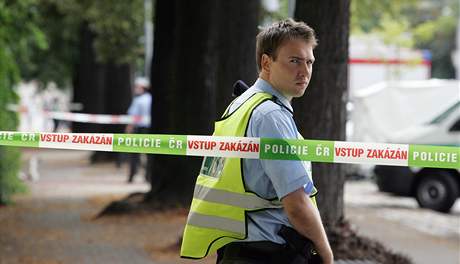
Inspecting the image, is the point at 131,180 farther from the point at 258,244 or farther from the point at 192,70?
the point at 258,244

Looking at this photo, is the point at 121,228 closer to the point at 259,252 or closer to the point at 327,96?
the point at 327,96

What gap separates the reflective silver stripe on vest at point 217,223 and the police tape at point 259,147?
0.84 ft

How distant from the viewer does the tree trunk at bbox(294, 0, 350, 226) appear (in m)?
8.90

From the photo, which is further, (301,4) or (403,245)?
(403,245)

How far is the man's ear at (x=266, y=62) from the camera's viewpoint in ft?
13.0

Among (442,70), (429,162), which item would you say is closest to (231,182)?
(429,162)

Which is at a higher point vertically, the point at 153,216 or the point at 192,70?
the point at 192,70

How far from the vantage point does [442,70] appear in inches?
3196

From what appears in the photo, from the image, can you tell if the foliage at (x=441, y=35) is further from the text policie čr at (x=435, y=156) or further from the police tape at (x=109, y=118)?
the text policie čr at (x=435, y=156)

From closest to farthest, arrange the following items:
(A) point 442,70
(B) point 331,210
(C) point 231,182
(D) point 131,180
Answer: (C) point 231,182, (B) point 331,210, (D) point 131,180, (A) point 442,70

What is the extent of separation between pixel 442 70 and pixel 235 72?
233ft

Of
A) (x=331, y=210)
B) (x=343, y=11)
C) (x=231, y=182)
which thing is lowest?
(x=331, y=210)

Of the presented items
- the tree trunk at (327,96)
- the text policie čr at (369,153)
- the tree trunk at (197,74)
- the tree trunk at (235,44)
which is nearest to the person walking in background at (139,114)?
the tree trunk at (197,74)

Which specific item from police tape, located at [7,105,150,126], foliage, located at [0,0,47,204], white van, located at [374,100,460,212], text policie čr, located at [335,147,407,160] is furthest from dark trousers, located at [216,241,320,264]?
white van, located at [374,100,460,212]
